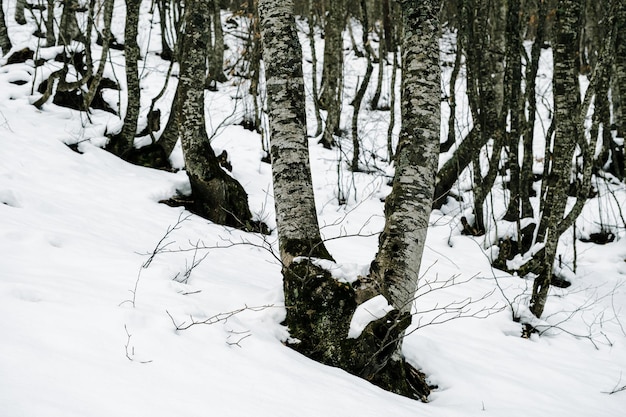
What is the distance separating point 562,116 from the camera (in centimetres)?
432

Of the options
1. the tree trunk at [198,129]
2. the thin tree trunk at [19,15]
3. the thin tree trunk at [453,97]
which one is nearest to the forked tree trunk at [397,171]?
the tree trunk at [198,129]

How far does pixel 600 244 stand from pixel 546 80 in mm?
10263

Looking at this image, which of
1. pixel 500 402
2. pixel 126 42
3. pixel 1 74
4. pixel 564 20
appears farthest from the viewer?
pixel 1 74

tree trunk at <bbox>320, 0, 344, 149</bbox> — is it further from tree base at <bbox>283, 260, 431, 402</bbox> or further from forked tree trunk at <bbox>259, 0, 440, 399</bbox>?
tree base at <bbox>283, 260, 431, 402</bbox>

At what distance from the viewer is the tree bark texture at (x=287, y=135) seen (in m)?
2.78

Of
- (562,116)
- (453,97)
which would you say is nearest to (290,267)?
(562,116)

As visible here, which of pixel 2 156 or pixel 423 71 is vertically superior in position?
pixel 423 71

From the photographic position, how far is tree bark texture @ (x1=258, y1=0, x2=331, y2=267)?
2.78m

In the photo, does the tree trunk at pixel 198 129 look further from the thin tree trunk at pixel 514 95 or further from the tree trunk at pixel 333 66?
the tree trunk at pixel 333 66

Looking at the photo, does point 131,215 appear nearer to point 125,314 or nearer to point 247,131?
point 125,314

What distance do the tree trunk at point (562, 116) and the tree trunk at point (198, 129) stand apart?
9.65 ft

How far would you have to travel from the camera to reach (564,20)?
3.96 metres

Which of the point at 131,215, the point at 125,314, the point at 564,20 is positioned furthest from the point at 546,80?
the point at 125,314

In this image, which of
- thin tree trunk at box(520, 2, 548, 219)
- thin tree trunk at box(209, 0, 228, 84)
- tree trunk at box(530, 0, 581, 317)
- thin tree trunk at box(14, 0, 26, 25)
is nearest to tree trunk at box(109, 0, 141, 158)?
tree trunk at box(530, 0, 581, 317)
